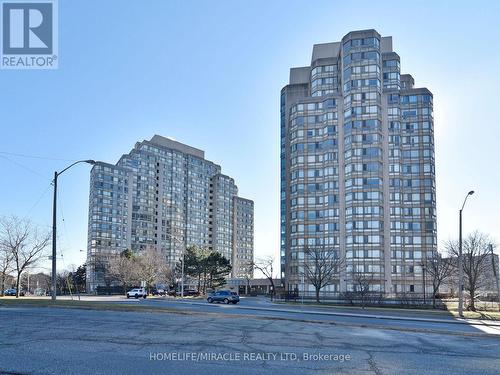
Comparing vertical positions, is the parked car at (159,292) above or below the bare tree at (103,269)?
below

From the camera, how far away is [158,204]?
165m

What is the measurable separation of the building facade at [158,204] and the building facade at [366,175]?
43732mm

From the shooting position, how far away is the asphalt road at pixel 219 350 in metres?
10.3

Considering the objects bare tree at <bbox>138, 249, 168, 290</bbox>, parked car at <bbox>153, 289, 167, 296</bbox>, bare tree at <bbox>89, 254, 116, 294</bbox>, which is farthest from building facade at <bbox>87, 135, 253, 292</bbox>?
parked car at <bbox>153, 289, 167, 296</bbox>

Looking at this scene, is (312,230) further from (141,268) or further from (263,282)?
(263,282)

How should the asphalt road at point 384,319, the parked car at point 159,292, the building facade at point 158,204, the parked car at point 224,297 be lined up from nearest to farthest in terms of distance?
1. the asphalt road at point 384,319
2. the parked car at point 224,297
3. the parked car at point 159,292
4. the building facade at point 158,204

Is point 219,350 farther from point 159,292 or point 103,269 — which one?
point 103,269

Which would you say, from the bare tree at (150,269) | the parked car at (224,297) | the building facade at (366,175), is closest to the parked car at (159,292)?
the bare tree at (150,269)

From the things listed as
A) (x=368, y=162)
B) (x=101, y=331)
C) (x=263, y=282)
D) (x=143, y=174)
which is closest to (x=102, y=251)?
(x=143, y=174)

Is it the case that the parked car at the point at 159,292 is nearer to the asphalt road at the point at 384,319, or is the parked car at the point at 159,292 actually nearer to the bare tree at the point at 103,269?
the bare tree at the point at 103,269

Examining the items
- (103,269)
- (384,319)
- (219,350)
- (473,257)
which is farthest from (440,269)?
(103,269)

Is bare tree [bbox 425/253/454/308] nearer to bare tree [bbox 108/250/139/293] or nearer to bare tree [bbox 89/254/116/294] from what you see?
bare tree [bbox 108/250/139/293]

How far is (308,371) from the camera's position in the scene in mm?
10305

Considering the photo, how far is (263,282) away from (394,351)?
447 ft
